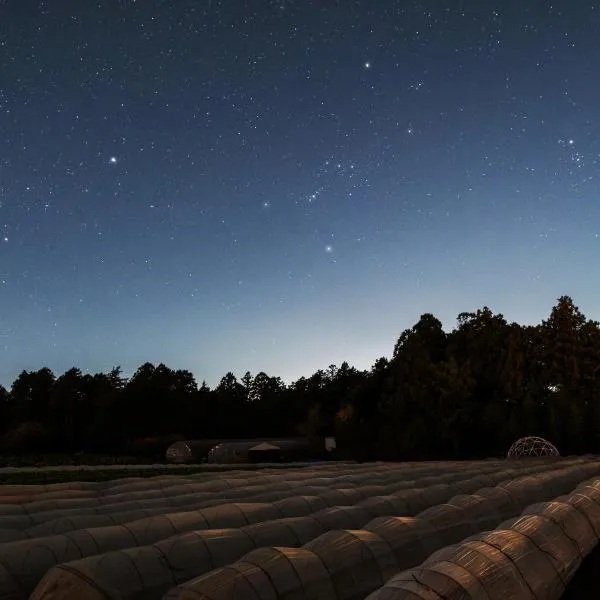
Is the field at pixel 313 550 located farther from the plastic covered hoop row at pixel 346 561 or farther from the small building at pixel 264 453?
the small building at pixel 264 453

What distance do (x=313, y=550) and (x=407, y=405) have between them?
62176mm

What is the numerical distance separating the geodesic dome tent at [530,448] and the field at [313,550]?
1315 inches

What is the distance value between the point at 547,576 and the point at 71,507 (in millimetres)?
17770

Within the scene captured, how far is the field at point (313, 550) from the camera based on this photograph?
33.6ft

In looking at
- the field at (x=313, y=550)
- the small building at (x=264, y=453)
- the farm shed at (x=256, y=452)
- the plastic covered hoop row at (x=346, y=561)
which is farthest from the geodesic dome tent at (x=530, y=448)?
the plastic covered hoop row at (x=346, y=561)

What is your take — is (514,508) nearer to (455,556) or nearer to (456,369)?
(455,556)

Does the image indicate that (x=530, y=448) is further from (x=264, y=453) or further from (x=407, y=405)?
(x=264, y=453)

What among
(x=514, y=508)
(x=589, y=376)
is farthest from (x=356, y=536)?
(x=589, y=376)

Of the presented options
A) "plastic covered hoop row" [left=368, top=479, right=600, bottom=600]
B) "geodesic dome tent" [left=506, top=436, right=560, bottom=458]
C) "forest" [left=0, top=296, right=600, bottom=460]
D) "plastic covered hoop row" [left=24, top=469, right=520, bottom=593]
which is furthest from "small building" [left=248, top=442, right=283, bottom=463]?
"plastic covered hoop row" [left=368, top=479, right=600, bottom=600]

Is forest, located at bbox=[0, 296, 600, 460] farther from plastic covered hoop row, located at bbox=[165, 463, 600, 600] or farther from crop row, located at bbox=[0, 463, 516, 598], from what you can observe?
plastic covered hoop row, located at bbox=[165, 463, 600, 600]

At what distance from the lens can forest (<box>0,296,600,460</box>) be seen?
216 ft

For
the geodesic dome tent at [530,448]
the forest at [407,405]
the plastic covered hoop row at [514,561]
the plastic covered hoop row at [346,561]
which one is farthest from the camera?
the forest at [407,405]

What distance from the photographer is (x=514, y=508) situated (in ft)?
71.5

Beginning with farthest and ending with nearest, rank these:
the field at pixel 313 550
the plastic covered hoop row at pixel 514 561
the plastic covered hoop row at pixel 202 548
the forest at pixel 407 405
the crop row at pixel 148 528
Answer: the forest at pixel 407 405 → the crop row at pixel 148 528 → the plastic covered hoop row at pixel 202 548 → the field at pixel 313 550 → the plastic covered hoop row at pixel 514 561
